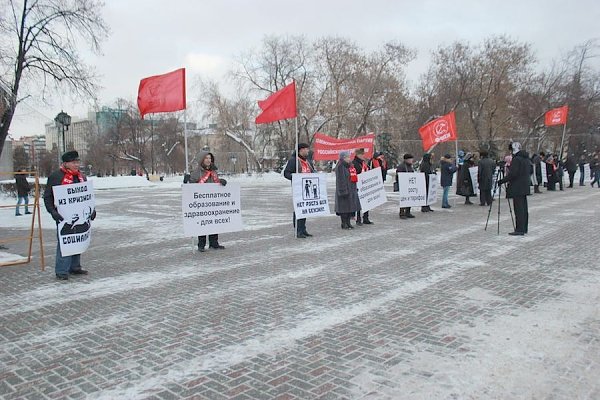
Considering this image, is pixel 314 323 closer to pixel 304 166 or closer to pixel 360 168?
pixel 304 166

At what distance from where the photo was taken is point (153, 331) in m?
4.76

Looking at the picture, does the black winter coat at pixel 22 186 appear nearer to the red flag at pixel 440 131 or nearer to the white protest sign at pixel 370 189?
the white protest sign at pixel 370 189

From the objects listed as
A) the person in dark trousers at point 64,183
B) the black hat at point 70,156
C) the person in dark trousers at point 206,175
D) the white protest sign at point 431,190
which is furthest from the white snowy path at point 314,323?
the white protest sign at point 431,190

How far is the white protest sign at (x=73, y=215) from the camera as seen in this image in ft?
22.7

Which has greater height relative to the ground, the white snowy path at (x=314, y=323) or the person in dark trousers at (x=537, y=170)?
the person in dark trousers at (x=537, y=170)

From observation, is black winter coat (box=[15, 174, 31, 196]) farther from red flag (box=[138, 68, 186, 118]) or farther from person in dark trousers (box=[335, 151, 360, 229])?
person in dark trousers (box=[335, 151, 360, 229])

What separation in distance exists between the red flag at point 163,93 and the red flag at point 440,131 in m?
10.3

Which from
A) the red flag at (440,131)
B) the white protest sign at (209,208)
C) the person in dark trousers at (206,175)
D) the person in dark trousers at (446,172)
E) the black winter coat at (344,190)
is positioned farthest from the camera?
the red flag at (440,131)

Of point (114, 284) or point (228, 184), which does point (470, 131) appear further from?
point (114, 284)

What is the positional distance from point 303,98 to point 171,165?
45267mm

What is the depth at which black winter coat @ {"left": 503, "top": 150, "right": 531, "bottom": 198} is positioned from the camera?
32.2 ft

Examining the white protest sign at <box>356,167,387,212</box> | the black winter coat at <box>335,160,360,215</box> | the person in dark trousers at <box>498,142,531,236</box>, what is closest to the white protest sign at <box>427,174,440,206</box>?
the white protest sign at <box>356,167,387,212</box>

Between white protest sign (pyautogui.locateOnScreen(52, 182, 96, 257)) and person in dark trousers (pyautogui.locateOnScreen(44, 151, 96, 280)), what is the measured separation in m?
0.07

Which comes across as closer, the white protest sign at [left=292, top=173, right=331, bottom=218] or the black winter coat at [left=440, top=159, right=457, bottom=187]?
the white protest sign at [left=292, top=173, right=331, bottom=218]
